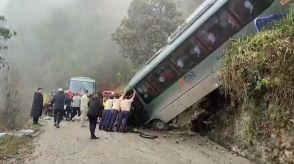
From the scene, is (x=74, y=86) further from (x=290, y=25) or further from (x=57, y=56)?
(x=57, y=56)

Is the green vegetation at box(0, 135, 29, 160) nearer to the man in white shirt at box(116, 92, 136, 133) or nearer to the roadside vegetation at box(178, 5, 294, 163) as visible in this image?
the man in white shirt at box(116, 92, 136, 133)

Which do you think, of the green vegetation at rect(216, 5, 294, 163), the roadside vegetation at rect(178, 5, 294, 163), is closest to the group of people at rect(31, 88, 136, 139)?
the roadside vegetation at rect(178, 5, 294, 163)

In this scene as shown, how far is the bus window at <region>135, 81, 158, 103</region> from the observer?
16.2 m

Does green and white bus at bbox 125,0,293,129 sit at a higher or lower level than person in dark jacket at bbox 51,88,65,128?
lower

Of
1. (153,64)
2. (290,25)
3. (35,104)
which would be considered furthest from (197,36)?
(35,104)

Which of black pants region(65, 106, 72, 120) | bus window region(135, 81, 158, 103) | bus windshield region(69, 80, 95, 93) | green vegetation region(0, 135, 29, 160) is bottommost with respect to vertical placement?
green vegetation region(0, 135, 29, 160)

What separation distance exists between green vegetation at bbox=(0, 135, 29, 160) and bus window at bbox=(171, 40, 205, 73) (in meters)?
5.27

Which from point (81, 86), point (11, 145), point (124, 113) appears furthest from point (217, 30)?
point (81, 86)

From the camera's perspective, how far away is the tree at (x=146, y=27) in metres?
34.9

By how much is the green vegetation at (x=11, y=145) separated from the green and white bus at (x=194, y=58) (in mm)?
4459

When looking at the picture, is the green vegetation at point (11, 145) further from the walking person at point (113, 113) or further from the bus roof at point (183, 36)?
the bus roof at point (183, 36)

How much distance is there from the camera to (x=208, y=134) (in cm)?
1491

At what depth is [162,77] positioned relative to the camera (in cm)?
1580

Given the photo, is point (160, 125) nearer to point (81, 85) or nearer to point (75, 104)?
point (75, 104)
